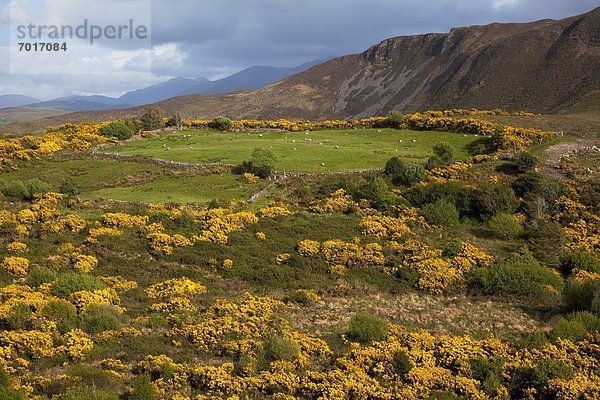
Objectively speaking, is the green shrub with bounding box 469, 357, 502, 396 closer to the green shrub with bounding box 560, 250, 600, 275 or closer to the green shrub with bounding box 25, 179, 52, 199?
the green shrub with bounding box 560, 250, 600, 275

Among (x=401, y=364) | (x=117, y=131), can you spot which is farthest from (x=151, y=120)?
(x=401, y=364)

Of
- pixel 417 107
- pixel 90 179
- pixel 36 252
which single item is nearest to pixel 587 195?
pixel 36 252

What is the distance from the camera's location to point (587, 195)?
126ft

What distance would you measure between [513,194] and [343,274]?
18.3m

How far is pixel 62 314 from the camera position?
21.4 meters

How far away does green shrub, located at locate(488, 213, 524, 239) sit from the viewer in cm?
3484

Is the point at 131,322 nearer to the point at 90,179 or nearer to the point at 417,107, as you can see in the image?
the point at 90,179

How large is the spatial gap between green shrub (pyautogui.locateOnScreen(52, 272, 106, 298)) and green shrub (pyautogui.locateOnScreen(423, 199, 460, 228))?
2407cm

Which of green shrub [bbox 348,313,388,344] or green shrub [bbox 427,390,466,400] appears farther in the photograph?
green shrub [bbox 348,313,388,344]

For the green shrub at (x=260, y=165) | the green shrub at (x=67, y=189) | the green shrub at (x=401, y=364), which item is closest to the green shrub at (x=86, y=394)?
Answer: the green shrub at (x=401, y=364)

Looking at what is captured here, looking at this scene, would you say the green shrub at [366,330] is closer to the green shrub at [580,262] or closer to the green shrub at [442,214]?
the green shrub at [580,262]

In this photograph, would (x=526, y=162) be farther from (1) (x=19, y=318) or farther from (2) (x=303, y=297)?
(1) (x=19, y=318)

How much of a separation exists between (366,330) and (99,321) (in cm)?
1175

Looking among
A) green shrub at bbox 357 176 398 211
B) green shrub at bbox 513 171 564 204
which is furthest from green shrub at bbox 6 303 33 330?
green shrub at bbox 513 171 564 204
